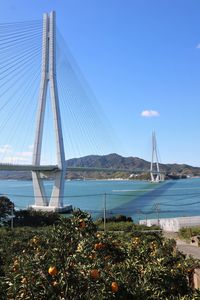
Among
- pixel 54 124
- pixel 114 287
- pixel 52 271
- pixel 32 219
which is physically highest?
pixel 54 124

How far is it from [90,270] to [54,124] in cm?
2687

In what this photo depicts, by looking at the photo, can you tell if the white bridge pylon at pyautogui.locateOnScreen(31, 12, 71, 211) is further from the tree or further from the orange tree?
the orange tree

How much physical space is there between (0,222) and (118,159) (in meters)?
95.1

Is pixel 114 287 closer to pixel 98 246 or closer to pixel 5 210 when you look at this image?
pixel 98 246

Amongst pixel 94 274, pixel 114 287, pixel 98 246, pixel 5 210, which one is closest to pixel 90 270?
pixel 94 274

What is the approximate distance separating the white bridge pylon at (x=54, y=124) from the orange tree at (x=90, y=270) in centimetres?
2536

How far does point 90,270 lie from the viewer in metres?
2.52

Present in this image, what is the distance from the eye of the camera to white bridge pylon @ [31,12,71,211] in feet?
94.6

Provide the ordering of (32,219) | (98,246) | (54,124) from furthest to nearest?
(54,124)
(32,219)
(98,246)

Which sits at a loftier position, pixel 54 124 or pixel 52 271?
pixel 54 124

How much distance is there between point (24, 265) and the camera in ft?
8.19

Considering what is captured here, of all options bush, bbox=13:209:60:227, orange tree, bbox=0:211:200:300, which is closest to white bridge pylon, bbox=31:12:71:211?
bush, bbox=13:209:60:227

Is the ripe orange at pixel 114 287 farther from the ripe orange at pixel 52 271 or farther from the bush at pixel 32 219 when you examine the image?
the bush at pixel 32 219

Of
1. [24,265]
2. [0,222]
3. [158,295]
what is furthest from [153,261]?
[0,222]
